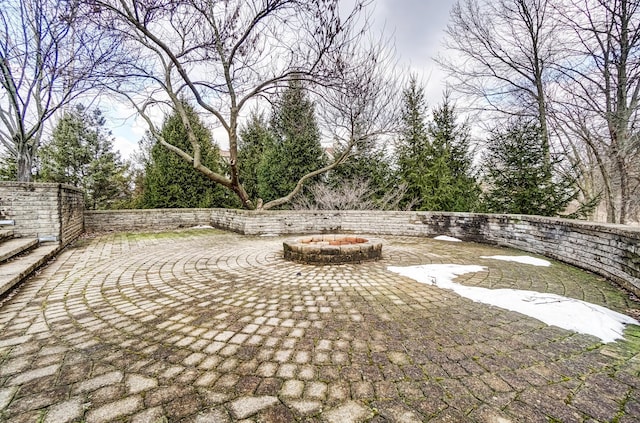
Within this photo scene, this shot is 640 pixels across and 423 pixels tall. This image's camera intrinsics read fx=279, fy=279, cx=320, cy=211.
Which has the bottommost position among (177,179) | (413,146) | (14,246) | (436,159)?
(14,246)

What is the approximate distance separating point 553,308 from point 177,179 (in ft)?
44.3

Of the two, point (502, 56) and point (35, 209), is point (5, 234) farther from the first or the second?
point (502, 56)

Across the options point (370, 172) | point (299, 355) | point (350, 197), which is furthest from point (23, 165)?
point (299, 355)

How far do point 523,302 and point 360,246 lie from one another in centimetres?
238

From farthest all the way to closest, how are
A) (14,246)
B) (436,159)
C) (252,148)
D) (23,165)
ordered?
(252,148) < (436,159) < (23,165) < (14,246)

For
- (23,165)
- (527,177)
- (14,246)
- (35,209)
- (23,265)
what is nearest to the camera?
(23,265)

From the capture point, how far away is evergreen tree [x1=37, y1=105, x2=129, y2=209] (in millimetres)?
13555

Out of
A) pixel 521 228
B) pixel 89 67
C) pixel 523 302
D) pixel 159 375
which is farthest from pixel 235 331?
pixel 89 67

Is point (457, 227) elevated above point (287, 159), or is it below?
below

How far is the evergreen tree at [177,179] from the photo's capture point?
41.2 ft

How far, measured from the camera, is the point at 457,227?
7266mm

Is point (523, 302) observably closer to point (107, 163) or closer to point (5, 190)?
point (5, 190)

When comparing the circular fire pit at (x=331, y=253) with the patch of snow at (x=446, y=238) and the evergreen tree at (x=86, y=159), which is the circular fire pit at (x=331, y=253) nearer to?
the patch of snow at (x=446, y=238)

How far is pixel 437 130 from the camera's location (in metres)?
12.7
